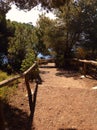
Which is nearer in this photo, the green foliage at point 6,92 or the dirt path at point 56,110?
the dirt path at point 56,110

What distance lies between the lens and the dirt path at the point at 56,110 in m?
8.28

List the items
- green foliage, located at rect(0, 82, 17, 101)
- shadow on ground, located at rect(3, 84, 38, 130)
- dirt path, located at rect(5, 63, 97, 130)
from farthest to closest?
green foliage, located at rect(0, 82, 17, 101)
dirt path, located at rect(5, 63, 97, 130)
shadow on ground, located at rect(3, 84, 38, 130)

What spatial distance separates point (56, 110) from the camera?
386 inches

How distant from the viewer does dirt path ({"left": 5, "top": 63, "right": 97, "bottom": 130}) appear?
8.28 metres

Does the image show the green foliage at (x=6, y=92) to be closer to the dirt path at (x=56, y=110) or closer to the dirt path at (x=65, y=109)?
the dirt path at (x=56, y=110)

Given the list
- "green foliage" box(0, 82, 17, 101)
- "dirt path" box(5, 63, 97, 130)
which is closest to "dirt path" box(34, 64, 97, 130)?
"dirt path" box(5, 63, 97, 130)

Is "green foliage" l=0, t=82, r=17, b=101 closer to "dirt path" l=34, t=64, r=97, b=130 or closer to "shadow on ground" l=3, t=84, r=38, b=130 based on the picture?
"shadow on ground" l=3, t=84, r=38, b=130

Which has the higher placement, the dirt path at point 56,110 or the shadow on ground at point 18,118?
the shadow on ground at point 18,118

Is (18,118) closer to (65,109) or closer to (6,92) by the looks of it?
(65,109)

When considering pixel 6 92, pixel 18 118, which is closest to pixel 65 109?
pixel 18 118

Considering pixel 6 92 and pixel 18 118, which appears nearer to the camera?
pixel 18 118

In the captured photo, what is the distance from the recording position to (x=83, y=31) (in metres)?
25.5

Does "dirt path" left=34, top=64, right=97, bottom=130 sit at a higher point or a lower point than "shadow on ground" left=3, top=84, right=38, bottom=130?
lower

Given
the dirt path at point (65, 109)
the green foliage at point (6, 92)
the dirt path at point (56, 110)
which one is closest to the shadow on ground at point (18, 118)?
the dirt path at point (56, 110)
